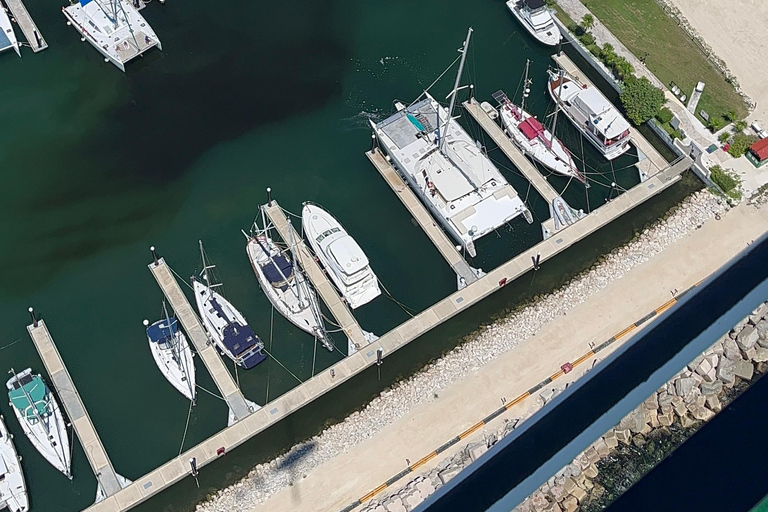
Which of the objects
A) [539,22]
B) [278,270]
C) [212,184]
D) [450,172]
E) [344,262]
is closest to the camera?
[344,262]

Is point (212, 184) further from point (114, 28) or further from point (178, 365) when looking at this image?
point (114, 28)

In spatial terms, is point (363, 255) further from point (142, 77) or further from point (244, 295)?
point (142, 77)

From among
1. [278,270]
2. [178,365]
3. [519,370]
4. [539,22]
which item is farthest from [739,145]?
[178,365]

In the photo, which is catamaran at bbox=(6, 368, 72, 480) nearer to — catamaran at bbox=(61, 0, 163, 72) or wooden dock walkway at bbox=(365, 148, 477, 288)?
wooden dock walkway at bbox=(365, 148, 477, 288)

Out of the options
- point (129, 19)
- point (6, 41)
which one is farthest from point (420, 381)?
point (6, 41)

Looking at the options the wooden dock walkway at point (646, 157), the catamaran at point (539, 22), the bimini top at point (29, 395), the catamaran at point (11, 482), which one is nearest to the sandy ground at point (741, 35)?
the wooden dock walkway at point (646, 157)

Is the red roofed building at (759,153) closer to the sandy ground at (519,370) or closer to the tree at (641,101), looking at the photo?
the sandy ground at (519,370)
